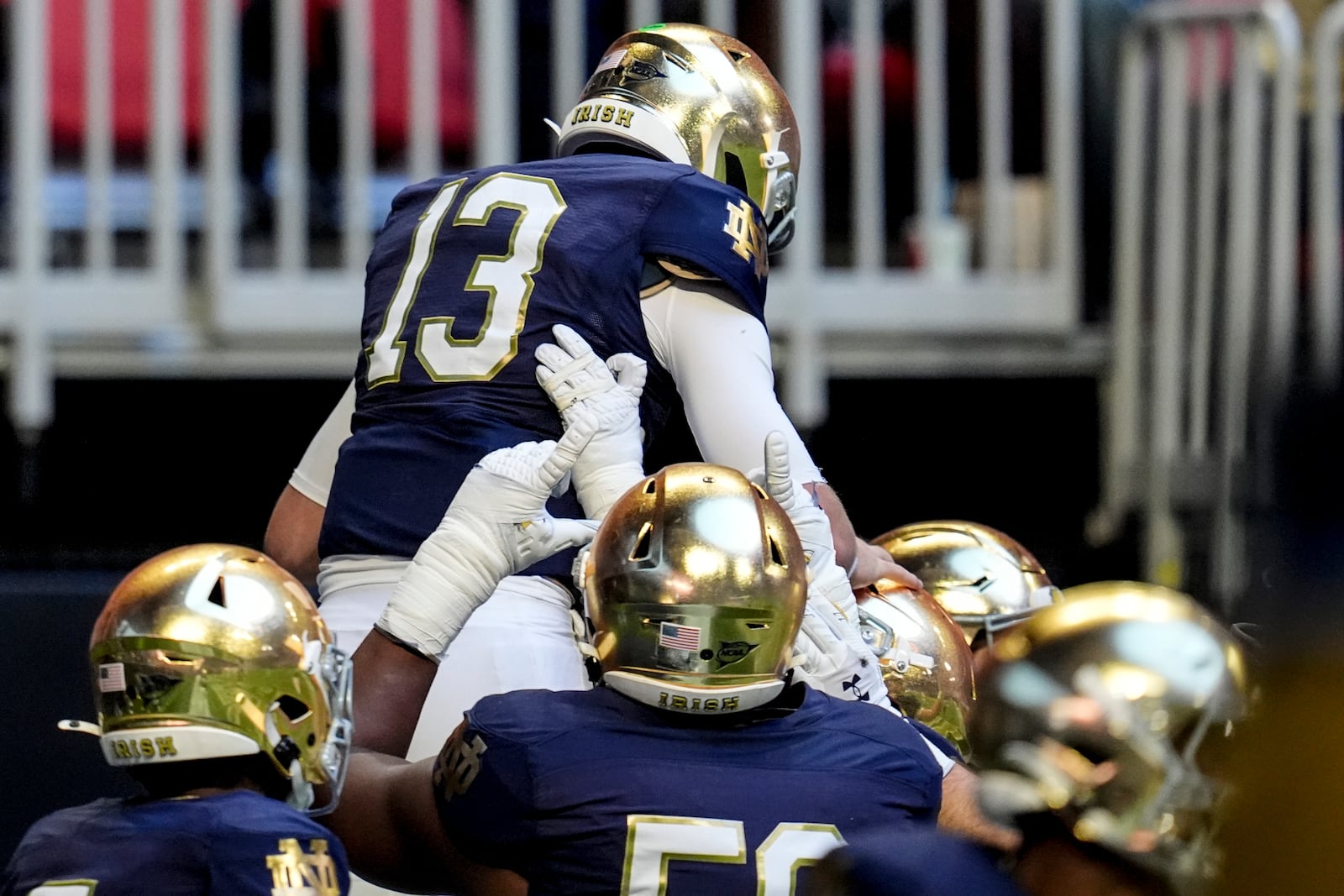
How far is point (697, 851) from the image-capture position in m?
2.58

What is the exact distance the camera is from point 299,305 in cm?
602

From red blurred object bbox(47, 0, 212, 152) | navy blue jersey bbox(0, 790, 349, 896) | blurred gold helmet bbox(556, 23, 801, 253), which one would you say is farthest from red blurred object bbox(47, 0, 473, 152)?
navy blue jersey bbox(0, 790, 349, 896)

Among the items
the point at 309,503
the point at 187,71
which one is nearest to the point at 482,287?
the point at 309,503

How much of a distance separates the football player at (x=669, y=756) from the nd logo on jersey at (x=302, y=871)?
0.82 feet

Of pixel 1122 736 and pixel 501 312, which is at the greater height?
pixel 501 312

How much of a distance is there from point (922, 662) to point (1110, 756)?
4.91 ft

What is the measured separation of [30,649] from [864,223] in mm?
2637

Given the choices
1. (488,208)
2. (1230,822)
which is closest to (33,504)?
(488,208)

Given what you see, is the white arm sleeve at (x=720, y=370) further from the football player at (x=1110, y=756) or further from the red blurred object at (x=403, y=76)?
the red blurred object at (x=403, y=76)

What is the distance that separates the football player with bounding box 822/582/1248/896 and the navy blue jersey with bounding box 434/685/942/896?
0.46m

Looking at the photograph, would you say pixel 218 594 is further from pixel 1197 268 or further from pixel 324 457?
pixel 1197 268

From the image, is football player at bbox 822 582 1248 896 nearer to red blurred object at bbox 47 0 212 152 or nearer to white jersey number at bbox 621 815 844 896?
white jersey number at bbox 621 815 844 896

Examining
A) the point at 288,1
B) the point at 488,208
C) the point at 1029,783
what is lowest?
the point at 1029,783

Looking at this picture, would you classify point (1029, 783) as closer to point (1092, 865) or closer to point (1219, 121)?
point (1092, 865)
